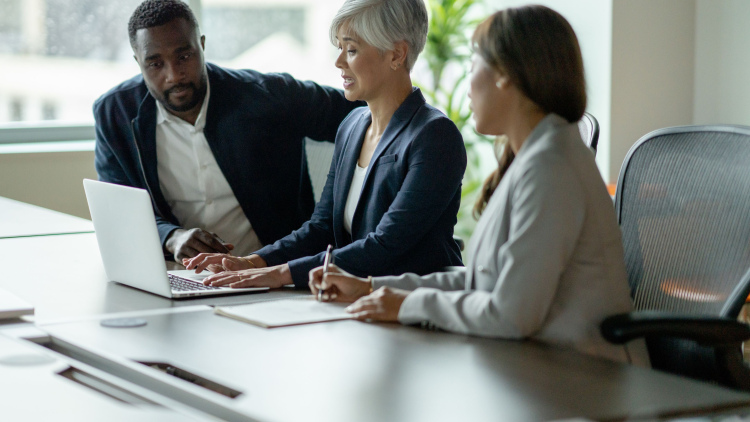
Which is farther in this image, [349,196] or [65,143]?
[65,143]

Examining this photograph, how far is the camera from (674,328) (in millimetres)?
1403

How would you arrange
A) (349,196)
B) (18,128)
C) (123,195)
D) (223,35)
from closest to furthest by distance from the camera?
(123,195) → (349,196) → (18,128) → (223,35)

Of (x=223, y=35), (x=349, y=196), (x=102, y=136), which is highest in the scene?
(x=223, y=35)

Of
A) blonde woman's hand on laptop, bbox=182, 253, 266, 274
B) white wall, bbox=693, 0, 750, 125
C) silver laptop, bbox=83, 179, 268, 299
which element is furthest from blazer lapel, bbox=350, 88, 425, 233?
white wall, bbox=693, 0, 750, 125

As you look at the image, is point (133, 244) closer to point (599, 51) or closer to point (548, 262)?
point (548, 262)

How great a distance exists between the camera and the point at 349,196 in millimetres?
2277

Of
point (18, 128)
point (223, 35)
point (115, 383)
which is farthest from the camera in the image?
point (223, 35)

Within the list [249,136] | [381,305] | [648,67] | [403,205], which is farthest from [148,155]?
[648,67]

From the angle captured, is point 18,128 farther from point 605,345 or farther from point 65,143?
point 605,345

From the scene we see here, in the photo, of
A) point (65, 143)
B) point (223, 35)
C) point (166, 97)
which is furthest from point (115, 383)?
point (223, 35)

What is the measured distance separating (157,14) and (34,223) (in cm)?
90

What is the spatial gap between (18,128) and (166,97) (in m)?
2.04

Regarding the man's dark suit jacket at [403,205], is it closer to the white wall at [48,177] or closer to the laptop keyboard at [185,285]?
the laptop keyboard at [185,285]

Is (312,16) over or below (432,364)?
over
